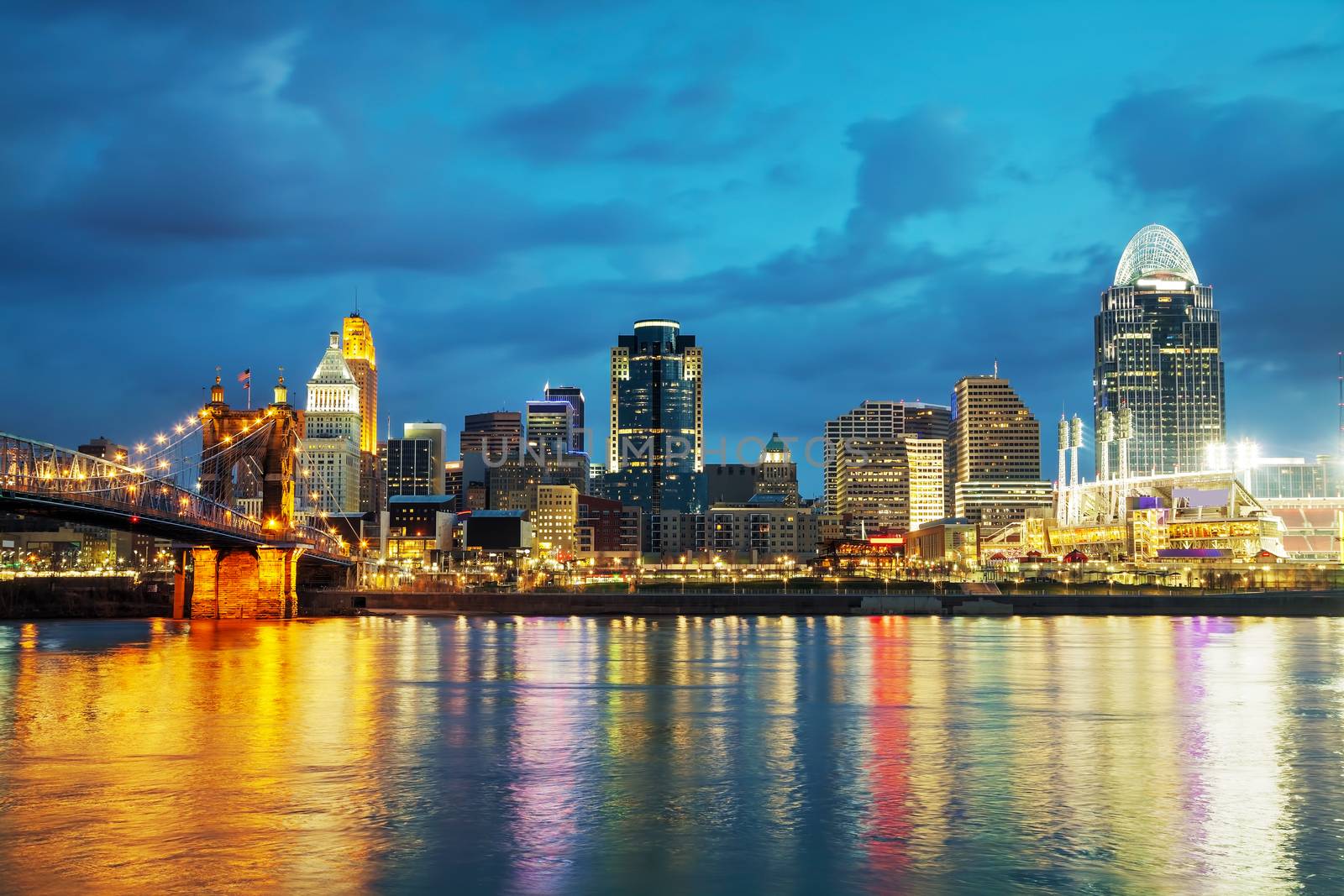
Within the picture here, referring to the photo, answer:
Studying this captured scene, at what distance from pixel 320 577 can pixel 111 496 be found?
5445 cm

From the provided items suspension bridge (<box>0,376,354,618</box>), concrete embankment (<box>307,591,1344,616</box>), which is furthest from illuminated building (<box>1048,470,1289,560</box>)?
suspension bridge (<box>0,376,354,618</box>)

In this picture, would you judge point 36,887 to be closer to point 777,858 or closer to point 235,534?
point 777,858

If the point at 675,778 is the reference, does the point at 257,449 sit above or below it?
above

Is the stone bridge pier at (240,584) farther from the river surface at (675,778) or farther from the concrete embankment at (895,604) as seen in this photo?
the river surface at (675,778)

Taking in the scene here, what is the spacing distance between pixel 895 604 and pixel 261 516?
57165 mm

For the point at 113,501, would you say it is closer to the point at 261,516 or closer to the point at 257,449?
the point at 261,516

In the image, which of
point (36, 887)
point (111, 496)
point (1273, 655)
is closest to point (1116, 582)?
point (1273, 655)

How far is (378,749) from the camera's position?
1147 inches

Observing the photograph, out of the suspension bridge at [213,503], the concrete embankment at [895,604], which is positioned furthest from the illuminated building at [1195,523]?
the suspension bridge at [213,503]

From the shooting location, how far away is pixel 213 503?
89.5 metres

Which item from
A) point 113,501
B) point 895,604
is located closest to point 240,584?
point 113,501

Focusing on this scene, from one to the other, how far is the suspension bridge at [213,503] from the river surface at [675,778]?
18686 mm

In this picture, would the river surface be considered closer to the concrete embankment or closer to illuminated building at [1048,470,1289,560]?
the concrete embankment

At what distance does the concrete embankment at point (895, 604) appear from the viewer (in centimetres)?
11212
